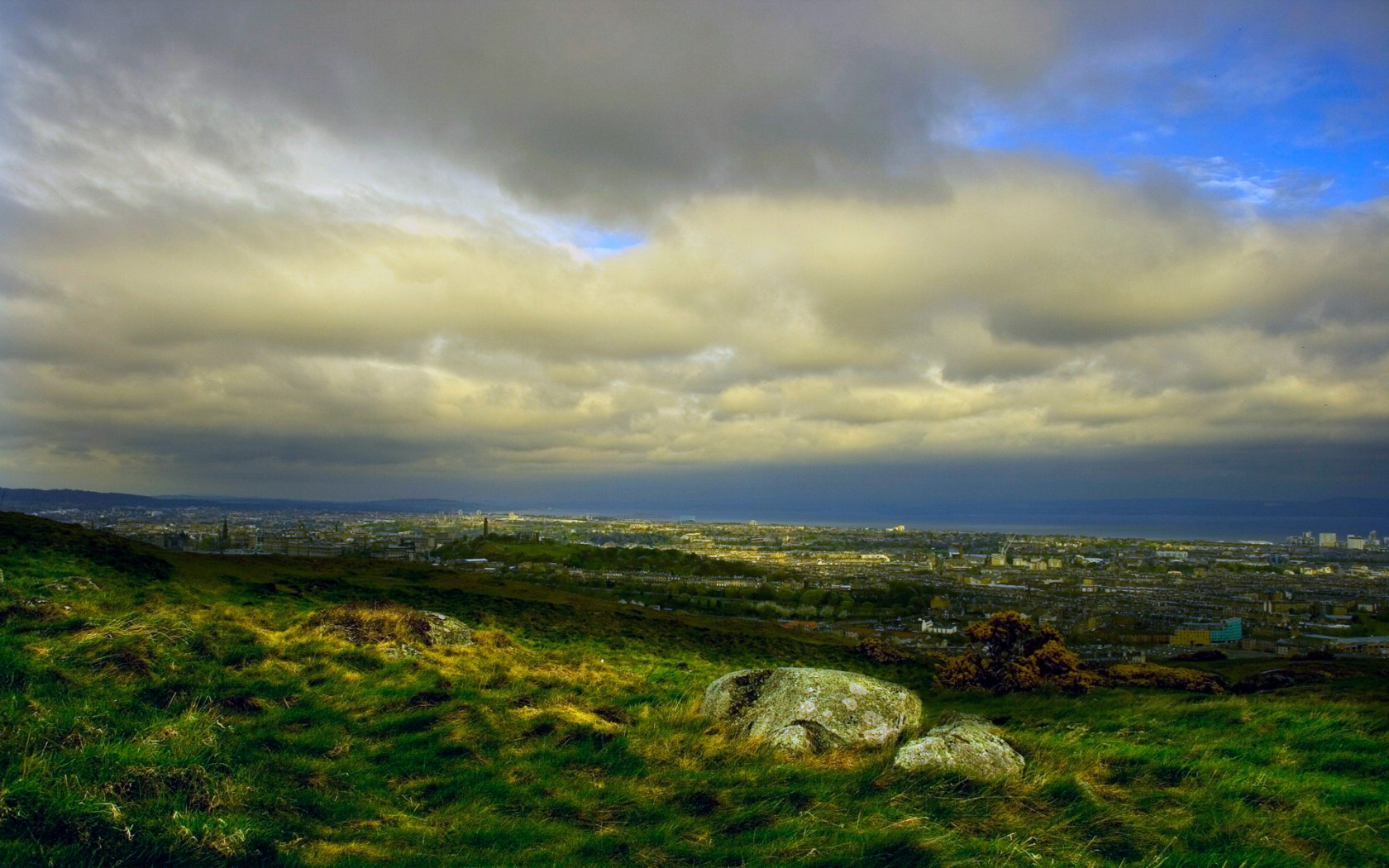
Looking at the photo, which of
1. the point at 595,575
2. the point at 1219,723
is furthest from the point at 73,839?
the point at 595,575

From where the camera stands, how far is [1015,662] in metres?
20.5

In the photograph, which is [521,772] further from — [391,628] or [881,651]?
[881,651]

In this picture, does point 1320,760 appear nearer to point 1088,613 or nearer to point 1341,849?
point 1341,849

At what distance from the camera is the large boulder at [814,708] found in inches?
371

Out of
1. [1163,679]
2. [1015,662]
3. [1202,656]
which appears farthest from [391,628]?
[1202,656]

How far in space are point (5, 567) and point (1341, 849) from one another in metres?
24.9

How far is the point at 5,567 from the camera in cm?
1641

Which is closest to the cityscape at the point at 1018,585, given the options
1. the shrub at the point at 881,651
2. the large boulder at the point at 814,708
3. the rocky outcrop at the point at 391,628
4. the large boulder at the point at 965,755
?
the shrub at the point at 881,651

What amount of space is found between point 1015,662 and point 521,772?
17.2 meters

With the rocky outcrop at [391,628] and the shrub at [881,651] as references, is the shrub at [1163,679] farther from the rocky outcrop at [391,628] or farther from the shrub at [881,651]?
the rocky outcrop at [391,628]

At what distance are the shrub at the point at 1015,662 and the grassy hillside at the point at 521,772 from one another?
5.18 meters

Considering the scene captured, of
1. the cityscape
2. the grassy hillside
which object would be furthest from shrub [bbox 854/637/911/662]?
the grassy hillside

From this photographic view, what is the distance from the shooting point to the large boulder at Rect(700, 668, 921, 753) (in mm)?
9430

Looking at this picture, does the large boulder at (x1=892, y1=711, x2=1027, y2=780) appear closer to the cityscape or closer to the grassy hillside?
the grassy hillside
